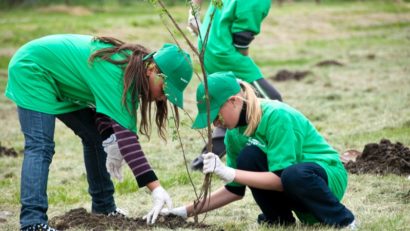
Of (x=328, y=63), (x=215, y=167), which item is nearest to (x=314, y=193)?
(x=215, y=167)

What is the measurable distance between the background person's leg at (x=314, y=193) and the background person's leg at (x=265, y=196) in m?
0.21

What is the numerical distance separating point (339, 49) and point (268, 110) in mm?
19001

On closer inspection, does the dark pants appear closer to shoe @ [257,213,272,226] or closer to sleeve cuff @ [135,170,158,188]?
shoe @ [257,213,272,226]

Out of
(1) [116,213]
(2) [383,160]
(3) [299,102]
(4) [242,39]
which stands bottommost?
(3) [299,102]

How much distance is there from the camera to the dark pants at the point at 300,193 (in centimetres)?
481

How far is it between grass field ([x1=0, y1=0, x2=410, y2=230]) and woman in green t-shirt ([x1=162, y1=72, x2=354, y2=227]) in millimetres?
277

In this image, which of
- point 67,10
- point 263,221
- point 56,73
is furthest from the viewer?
point 67,10

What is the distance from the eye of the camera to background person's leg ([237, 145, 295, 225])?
5051 millimetres

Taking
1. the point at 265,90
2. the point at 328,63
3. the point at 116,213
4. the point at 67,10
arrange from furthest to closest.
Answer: the point at 67,10 < the point at 328,63 < the point at 265,90 < the point at 116,213

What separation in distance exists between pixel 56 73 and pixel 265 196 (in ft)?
5.35

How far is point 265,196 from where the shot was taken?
17.0 feet

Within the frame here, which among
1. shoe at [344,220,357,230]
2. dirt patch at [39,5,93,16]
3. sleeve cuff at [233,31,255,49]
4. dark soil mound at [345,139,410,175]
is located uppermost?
sleeve cuff at [233,31,255,49]

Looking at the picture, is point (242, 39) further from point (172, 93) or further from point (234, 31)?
point (172, 93)

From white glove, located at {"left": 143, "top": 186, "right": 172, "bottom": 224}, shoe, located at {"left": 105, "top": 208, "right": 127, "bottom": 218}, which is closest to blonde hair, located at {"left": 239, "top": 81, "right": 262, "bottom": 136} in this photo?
white glove, located at {"left": 143, "top": 186, "right": 172, "bottom": 224}
